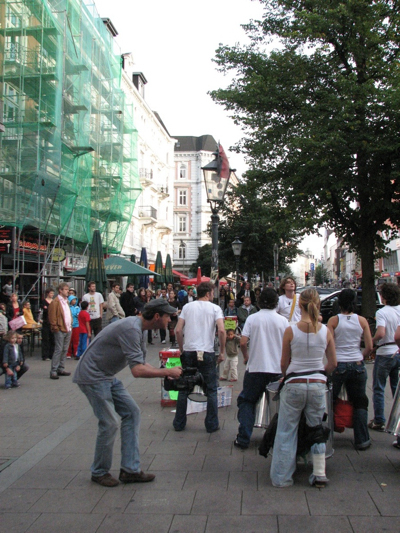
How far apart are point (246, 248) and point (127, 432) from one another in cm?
3498

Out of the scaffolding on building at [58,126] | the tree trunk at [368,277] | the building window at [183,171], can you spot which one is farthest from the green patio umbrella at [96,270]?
the building window at [183,171]

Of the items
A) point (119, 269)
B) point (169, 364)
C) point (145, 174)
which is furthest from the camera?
point (145, 174)

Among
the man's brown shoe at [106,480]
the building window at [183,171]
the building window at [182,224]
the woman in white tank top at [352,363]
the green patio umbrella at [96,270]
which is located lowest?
the man's brown shoe at [106,480]

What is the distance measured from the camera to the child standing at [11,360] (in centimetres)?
945

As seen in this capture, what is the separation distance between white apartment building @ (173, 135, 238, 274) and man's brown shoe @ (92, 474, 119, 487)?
226ft

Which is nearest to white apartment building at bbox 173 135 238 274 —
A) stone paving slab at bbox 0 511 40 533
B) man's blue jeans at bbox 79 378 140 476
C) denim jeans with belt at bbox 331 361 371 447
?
denim jeans with belt at bbox 331 361 371 447

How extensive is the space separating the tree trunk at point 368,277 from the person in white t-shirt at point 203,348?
11173 millimetres

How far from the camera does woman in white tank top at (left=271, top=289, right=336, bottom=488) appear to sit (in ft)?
15.5

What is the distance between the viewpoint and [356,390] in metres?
5.75

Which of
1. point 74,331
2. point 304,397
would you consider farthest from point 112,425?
point 74,331

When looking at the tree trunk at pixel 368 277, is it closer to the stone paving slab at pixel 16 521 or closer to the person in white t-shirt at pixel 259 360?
the person in white t-shirt at pixel 259 360

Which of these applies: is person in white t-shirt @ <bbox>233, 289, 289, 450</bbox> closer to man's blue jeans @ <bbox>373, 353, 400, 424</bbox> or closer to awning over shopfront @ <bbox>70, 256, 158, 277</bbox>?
man's blue jeans @ <bbox>373, 353, 400, 424</bbox>

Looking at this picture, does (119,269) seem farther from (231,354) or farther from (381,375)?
(381,375)

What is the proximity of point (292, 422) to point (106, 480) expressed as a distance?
1.66 m
